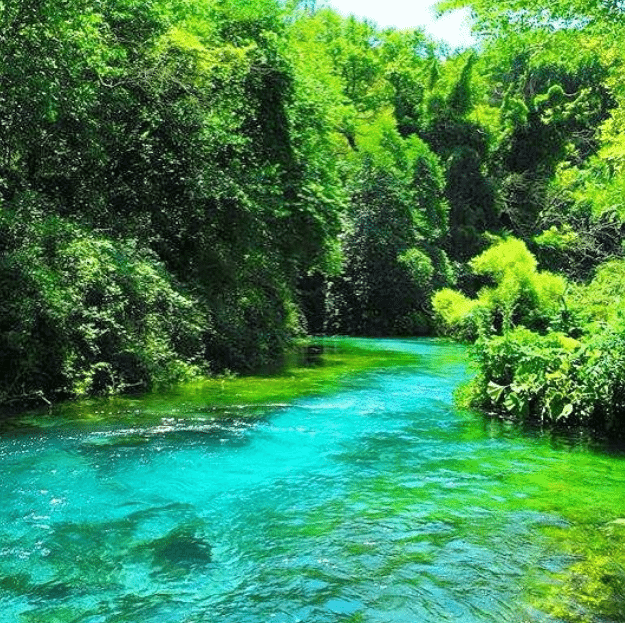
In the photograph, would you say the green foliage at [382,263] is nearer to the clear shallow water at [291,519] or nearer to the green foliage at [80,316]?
the green foliage at [80,316]

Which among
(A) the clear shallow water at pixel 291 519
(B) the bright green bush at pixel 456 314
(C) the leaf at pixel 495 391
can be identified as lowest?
(A) the clear shallow water at pixel 291 519

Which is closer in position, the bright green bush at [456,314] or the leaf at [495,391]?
the leaf at [495,391]

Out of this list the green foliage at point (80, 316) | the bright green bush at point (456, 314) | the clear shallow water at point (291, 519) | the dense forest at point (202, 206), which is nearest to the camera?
the clear shallow water at point (291, 519)

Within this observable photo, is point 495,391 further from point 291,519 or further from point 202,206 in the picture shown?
point 202,206

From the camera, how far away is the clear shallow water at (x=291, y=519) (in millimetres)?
4508

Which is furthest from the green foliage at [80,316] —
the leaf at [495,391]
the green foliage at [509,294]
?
the green foliage at [509,294]

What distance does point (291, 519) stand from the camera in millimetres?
6121

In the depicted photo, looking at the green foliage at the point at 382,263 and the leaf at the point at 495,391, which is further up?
the green foliage at the point at 382,263

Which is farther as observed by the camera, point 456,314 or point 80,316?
A: point 456,314

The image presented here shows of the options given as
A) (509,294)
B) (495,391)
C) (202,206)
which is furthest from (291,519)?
(509,294)

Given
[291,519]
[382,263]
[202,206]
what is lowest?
[291,519]

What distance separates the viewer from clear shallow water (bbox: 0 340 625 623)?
4508mm

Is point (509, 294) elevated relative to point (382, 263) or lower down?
lower down

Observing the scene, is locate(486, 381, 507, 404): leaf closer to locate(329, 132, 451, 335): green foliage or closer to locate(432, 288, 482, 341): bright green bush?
locate(432, 288, 482, 341): bright green bush
